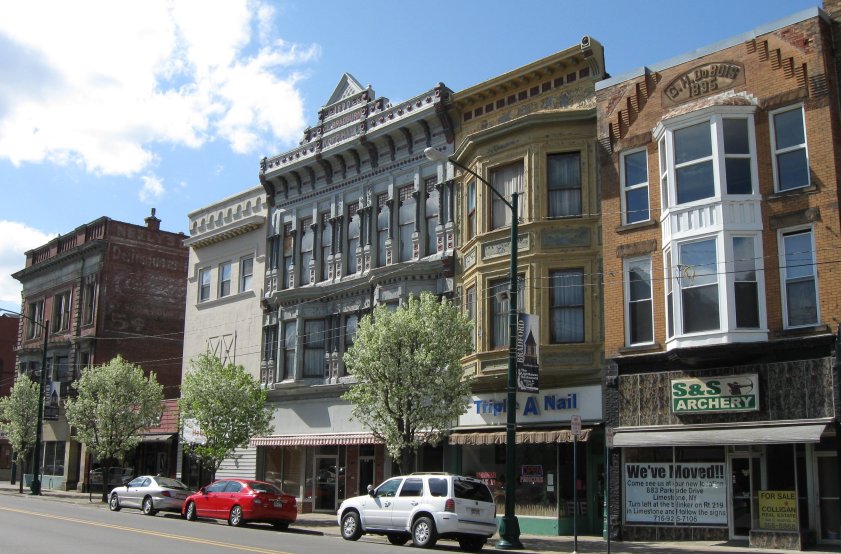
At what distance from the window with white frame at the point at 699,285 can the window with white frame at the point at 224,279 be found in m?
22.6

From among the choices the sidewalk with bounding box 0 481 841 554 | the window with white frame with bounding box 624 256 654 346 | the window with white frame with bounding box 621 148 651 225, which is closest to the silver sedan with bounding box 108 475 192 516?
the sidewalk with bounding box 0 481 841 554

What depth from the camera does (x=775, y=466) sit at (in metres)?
19.8

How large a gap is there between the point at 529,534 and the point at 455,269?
8.51 meters

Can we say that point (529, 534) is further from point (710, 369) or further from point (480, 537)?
point (710, 369)

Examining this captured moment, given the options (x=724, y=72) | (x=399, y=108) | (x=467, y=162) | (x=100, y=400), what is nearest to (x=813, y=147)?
(x=724, y=72)

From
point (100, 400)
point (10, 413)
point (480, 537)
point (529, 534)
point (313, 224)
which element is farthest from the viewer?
point (10, 413)

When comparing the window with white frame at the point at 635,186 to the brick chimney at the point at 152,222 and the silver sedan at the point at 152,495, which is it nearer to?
the silver sedan at the point at 152,495

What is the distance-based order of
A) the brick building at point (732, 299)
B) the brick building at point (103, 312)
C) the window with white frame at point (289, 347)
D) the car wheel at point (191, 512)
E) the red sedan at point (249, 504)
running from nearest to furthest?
the brick building at point (732, 299)
the red sedan at point (249, 504)
the car wheel at point (191, 512)
the window with white frame at point (289, 347)
the brick building at point (103, 312)

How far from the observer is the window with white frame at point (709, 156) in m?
20.7

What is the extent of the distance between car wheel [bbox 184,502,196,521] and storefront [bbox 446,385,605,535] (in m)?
8.21

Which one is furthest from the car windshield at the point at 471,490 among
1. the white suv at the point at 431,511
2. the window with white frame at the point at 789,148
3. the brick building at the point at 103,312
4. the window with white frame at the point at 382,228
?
the brick building at the point at 103,312

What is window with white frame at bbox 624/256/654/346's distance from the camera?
22.4 metres

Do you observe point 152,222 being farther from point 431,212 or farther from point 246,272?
→ point 431,212

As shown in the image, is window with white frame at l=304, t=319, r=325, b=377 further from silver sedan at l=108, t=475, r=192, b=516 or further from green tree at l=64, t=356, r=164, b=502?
green tree at l=64, t=356, r=164, b=502
